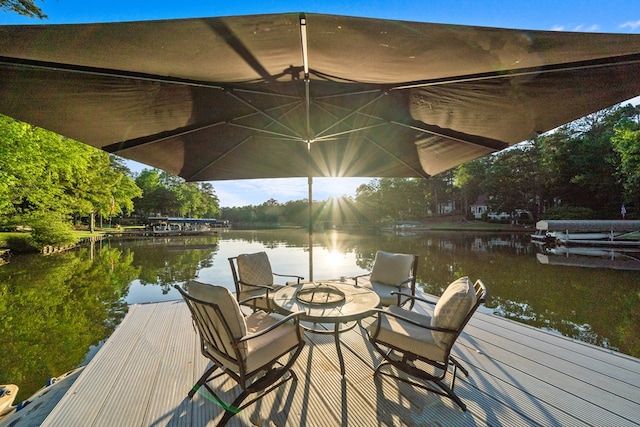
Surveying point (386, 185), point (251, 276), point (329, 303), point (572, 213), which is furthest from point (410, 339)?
point (386, 185)

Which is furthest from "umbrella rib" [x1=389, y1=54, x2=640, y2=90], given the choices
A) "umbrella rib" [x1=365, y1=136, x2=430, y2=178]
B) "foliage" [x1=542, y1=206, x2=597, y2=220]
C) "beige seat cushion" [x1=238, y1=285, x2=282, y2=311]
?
"foliage" [x1=542, y1=206, x2=597, y2=220]

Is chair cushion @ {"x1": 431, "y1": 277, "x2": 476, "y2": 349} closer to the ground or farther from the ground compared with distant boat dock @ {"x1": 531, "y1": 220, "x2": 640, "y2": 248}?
farther from the ground

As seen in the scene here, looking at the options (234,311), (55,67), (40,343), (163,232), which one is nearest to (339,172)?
(234,311)

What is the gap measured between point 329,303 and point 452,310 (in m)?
0.95

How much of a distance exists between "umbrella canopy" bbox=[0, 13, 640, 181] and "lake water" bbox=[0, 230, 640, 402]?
10.4 feet

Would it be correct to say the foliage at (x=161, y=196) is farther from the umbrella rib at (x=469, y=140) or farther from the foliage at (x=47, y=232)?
the umbrella rib at (x=469, y=140)

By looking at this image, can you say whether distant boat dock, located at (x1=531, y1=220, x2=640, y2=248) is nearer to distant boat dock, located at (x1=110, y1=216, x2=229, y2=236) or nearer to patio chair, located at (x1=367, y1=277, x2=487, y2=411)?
patio chair, located at (x1=367, y1=277, x2=487, y2=411)

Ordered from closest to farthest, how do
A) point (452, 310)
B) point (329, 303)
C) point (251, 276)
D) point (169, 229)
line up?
point (452, 310), point (329, 303), point (251, 276), point (169, 229)

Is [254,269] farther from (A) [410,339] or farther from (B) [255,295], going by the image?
(A) [410,339]

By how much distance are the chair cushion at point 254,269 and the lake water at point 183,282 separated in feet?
7.95

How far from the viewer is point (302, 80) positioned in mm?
1865

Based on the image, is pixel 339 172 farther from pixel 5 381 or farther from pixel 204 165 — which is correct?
pixel 5 381

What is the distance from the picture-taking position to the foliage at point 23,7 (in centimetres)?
637

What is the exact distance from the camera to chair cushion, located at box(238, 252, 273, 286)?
3158 millimetres
